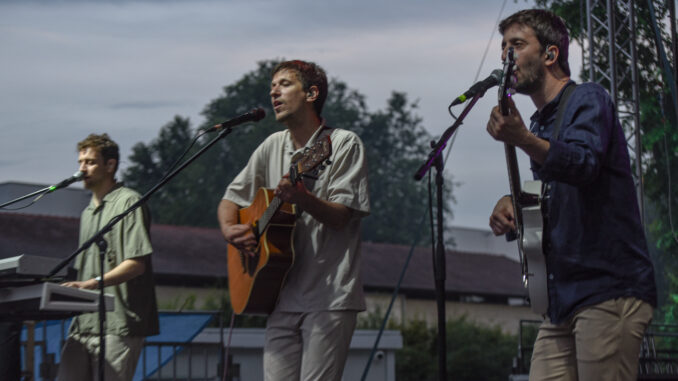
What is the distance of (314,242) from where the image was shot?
343cm

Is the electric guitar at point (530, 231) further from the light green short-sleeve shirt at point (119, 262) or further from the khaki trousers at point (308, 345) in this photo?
the light green short-sleeve shirt at point (119, 262)

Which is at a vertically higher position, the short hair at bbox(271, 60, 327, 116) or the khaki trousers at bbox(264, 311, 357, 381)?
the short hair at bbox(271, 60, 327, 116)

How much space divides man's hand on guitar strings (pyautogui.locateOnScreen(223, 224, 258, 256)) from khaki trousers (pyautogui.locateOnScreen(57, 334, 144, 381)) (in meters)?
0.84

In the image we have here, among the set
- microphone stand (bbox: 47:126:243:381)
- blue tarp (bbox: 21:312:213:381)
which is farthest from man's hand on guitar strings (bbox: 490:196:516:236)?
blue tarp (bbox: 21:312:213:381)

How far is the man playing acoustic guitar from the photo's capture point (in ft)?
10.7

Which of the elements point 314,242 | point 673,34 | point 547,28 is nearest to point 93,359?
point 314,242

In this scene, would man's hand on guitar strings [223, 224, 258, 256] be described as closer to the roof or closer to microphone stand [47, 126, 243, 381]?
microphone stand [47, 126, 243, 381]

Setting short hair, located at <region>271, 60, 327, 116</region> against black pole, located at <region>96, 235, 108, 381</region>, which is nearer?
black pole, located at <region>96, 235, 108, 381</region>

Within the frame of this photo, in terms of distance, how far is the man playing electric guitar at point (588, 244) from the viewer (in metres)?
Result: 2.38

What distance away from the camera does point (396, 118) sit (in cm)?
4681

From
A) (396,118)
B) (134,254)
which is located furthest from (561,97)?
(396,118)

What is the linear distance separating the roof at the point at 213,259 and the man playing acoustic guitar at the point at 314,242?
62.2 ft

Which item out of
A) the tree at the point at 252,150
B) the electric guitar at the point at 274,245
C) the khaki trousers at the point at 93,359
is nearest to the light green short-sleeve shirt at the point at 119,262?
the khaki trousers at the point at 93,359

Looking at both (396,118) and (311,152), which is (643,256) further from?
(396,118)
